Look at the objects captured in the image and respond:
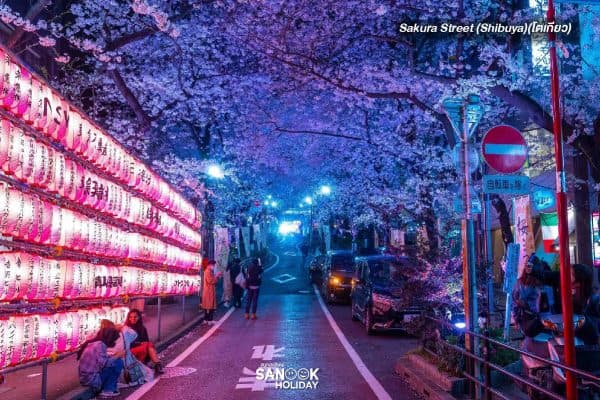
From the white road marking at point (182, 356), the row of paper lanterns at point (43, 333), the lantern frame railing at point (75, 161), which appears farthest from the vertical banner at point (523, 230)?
the row of paper lanterns at point (43, 333)

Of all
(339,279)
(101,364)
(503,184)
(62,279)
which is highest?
(503,184)

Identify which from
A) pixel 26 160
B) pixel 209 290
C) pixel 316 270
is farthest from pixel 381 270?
pixel 316 270

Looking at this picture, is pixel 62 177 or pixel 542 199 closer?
pixel 62 177

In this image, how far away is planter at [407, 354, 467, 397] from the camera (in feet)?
26.9

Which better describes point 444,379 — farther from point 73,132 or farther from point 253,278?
point 253,278

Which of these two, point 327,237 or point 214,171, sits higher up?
point 214,171

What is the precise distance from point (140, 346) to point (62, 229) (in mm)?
3359

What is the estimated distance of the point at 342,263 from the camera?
86.8ft

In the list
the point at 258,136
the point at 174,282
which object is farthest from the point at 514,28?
the point at 258,136

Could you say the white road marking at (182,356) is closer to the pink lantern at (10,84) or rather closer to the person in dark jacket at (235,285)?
the person in dark jacket at (235,285)

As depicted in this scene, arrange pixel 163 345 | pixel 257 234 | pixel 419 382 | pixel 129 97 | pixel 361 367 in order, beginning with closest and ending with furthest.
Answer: pixel 419 382, pixel 361 367, pixel 163 345, pixel 129 97, pixel 257 234

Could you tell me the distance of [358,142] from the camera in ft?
74.2

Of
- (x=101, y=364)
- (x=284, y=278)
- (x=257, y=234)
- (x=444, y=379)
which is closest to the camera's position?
(x=444, y=379)

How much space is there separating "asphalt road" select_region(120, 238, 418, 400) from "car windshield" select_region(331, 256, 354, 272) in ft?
15.8
